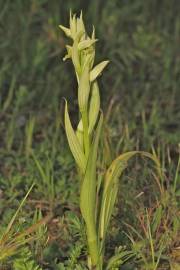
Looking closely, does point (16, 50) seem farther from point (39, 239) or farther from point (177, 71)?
point (39, 239)

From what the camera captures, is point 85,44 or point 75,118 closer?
point 85,44

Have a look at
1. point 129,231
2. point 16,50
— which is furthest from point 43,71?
point 129,231

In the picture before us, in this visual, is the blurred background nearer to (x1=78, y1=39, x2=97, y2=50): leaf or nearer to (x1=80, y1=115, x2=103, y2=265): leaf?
(x1=80, y1=115, x2=103, y2=265): leaf

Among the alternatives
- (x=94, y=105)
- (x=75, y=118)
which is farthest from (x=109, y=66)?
(x=94, y=105)

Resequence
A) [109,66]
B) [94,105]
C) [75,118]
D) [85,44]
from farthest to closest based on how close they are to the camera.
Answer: [109,66] → [75,118] → [94,105] → [85,44]

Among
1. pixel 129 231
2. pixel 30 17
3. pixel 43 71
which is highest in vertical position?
pixel 30 17

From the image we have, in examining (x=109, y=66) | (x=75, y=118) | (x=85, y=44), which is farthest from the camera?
(x=109, y=66)

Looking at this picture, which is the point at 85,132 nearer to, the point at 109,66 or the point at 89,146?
the point at 89,146
